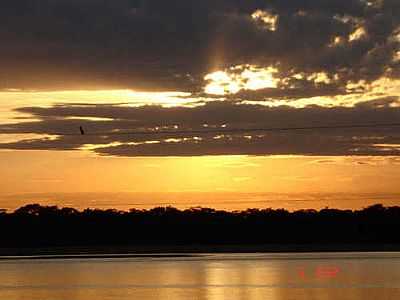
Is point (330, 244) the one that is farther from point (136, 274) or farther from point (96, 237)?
point (136, 274)

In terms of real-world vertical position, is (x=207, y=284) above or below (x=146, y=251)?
below

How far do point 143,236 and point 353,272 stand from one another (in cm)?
10979

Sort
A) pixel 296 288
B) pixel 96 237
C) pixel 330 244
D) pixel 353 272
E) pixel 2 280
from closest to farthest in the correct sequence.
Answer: pixel 296 288 → pixel 2 280 → pixel 353 272 → pixel 330 244 → pixel 96 237

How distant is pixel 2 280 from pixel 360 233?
113355mm

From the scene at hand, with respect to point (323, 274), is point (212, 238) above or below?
above

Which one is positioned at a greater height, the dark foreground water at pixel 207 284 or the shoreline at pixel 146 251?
the shoreline at pixel 146 251

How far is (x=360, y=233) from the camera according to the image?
16562 cm

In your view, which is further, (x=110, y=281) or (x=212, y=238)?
(x=212, y=238)

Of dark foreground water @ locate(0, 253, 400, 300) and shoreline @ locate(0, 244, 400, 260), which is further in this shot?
shoreline @ locate(0, 244, 400, 260)

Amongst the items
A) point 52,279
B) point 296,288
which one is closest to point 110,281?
point 52,279

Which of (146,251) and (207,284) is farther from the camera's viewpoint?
(146,251)

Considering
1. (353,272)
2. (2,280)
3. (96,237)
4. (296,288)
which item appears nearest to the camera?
(296,288)

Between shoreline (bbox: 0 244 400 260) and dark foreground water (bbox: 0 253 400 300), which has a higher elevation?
shoreline (bbox: 0 244 400 260)

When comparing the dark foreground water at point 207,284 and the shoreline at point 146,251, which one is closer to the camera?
the dark foreground water at point 207,284
